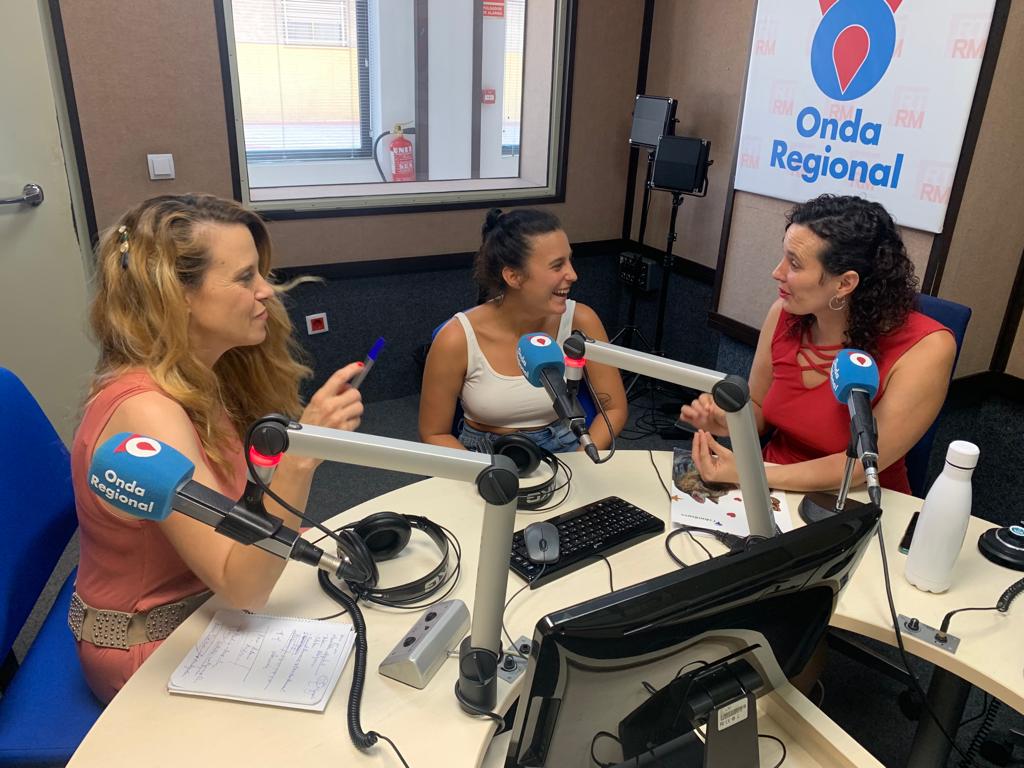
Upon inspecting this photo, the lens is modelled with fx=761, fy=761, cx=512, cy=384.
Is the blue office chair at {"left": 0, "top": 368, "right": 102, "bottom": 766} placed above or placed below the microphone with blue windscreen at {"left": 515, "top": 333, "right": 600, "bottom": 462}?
below

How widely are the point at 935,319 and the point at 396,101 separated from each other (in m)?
2.35

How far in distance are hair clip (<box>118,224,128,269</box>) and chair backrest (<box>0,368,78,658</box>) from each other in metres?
0.33

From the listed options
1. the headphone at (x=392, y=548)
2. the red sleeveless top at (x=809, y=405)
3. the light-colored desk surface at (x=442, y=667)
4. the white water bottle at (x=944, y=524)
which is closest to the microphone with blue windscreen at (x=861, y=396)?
the white water bottle at (x=944, y=524)

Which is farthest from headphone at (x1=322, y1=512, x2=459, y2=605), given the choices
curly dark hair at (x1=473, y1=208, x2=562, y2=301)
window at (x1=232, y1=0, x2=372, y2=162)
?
window at (x1=232, y1=0, x2=372, y2=162)

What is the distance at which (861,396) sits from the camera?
1126 millimetres

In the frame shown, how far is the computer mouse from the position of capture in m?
1.21

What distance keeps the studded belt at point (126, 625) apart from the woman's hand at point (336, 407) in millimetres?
400

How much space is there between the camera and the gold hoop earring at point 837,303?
5.51ft

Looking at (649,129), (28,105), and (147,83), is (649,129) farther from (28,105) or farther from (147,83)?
(28,105)

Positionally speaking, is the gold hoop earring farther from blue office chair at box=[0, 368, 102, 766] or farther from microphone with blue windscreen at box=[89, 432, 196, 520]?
blue office chair at box=[0, 368, 102, 766]

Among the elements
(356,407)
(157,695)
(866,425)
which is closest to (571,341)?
(356,407)

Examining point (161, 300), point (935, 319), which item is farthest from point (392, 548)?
point (935, 319)

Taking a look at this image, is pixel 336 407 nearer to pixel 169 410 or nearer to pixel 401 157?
pixel 169 410

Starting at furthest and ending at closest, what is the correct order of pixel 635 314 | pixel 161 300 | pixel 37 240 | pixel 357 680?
pixel 635 314
pixel 37 240
pixel 161 300
pixel 357 680
